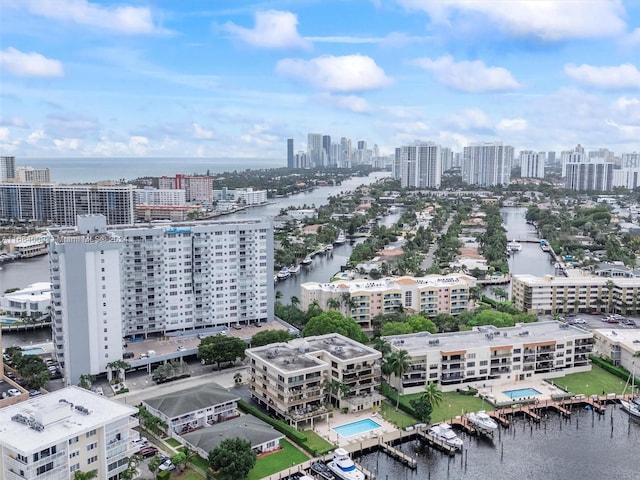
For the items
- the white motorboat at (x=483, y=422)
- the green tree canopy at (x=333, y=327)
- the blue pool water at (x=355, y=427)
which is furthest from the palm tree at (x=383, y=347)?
the white motorboat at (x=483, y=422)

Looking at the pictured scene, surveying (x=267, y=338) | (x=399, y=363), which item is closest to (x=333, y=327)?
(x=267, y=338)

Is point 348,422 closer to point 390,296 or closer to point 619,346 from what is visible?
point 619,346

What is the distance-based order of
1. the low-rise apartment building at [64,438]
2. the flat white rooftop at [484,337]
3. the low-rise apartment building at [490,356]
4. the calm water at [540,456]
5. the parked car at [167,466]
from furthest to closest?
the flat white rooftop at [484,337] → the low-rise apartment building at [490,356] → the calm water at [540,456] → the parked car at [167,466] → the low-rise apartment building at [64,438]

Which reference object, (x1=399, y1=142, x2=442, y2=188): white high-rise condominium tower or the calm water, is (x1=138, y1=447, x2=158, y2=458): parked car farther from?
(x1=399, y1=142, x2=442, y2=188): white high-rise condominium tower

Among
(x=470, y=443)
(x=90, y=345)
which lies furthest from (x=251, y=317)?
(x=470, y=443)

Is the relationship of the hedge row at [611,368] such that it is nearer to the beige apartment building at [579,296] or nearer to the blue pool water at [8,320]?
the beige apartment building at [579,296]

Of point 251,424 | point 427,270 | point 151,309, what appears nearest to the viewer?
point 251,424

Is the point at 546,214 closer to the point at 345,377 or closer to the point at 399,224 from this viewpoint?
the point at 399,224
